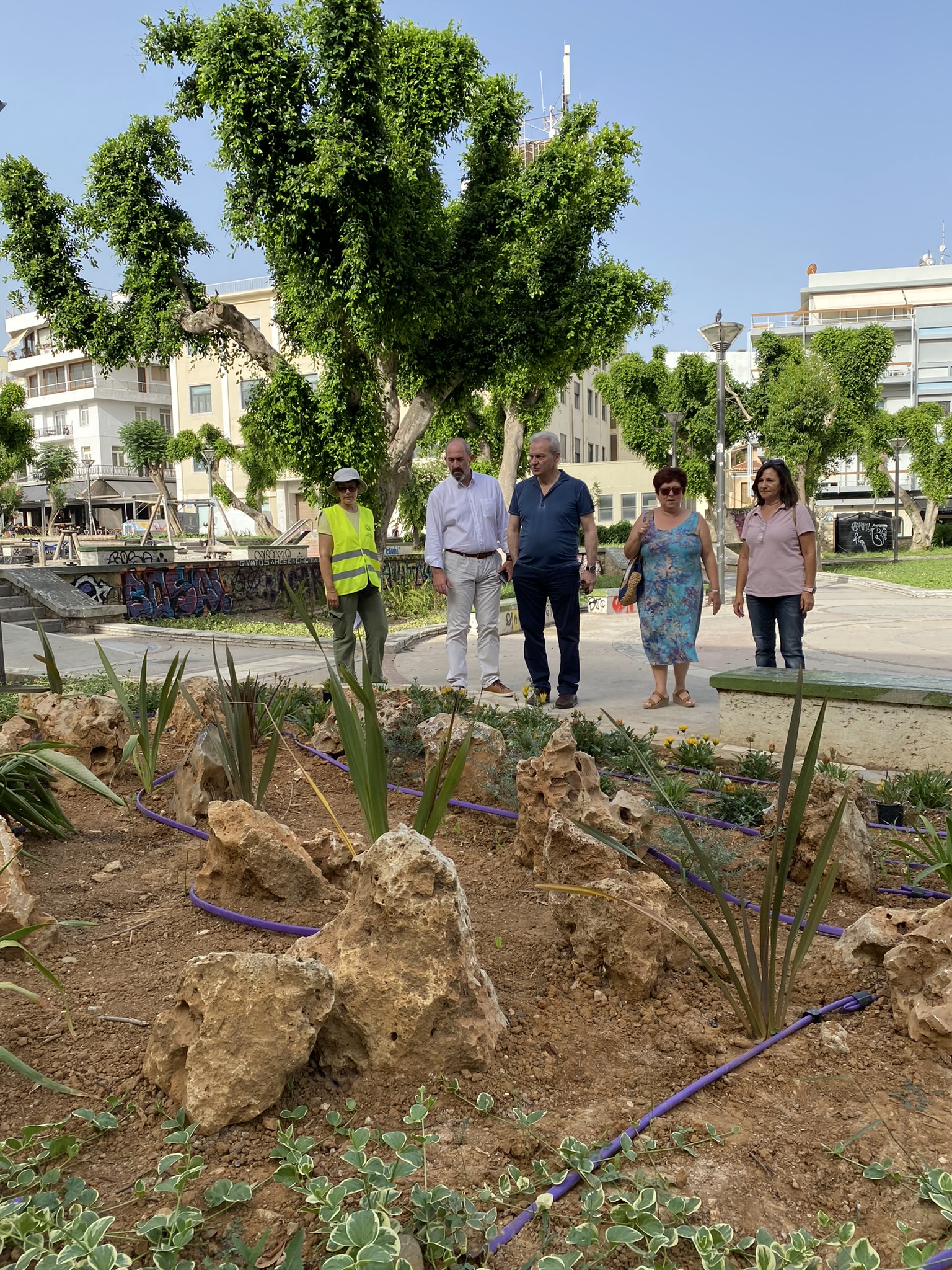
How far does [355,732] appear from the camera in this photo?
2.49 metres

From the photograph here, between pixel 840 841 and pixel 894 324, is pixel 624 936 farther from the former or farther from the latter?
pixel 894 324

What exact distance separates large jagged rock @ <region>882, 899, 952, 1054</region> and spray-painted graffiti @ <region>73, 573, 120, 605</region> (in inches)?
508

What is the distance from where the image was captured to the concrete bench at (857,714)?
4.30 m

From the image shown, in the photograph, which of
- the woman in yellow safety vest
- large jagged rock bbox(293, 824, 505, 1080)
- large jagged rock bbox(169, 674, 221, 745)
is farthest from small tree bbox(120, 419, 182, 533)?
large jagged rock bbox(293, 824, 505, 1080)

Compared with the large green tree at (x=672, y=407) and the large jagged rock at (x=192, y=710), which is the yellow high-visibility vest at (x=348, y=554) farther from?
the large green tree at (x=672, y=407)

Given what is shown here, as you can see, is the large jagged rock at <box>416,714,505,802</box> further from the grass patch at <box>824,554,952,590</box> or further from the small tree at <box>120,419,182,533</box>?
the small tree at <box>120,419,182,533</box>

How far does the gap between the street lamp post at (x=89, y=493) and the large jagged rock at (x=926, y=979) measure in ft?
174

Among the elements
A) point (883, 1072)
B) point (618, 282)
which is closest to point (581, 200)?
point (618, 282)

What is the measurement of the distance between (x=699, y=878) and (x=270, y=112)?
12251mm

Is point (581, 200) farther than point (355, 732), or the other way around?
point (581, 200)

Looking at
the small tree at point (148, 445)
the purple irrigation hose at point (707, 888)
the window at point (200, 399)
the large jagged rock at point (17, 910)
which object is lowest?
the purple irrigation hose at point (707, 888)

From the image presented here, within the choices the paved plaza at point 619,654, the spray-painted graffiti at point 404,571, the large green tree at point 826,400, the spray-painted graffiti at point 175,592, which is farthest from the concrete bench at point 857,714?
the large green tree at point 826,400

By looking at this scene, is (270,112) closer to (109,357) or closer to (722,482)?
(109,357)

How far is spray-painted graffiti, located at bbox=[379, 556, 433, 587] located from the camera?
18375mm
